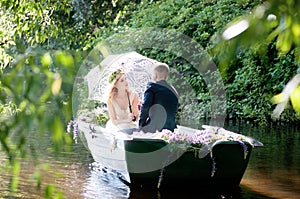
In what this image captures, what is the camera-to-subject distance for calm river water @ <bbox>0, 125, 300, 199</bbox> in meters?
8.56

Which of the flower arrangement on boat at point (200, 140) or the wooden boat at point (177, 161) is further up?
the flower arrangement on boat at point (200, 140)

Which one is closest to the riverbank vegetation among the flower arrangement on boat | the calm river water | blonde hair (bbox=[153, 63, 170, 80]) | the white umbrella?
blonde hair (bbox=[153, 63, 170, 80])

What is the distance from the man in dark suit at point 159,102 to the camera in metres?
9.16

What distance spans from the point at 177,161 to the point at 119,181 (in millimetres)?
1279

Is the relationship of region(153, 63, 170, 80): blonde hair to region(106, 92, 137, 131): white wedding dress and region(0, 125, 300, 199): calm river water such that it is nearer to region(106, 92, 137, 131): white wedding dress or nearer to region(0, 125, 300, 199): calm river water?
region(106, 92, 137, 131): white wedding dress

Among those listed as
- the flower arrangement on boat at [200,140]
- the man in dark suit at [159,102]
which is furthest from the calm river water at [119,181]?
the man in dark suit at [159,102]

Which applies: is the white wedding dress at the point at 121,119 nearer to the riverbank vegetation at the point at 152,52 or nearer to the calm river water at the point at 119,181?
the calm river water at the point at 119,181

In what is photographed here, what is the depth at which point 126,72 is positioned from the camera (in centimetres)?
1198

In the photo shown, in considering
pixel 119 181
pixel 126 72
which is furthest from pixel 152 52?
pixel 119 181

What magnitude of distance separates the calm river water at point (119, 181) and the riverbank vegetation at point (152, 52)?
5.67ft

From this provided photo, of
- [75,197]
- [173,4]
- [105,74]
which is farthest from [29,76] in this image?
[173,4]

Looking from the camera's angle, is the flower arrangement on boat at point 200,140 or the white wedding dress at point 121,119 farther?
the white wedding dress at point 121,119

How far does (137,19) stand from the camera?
1973 centimetres

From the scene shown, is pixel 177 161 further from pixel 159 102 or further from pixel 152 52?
pixel 152 52
